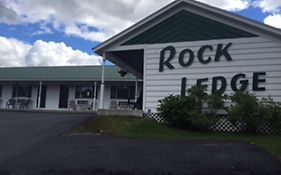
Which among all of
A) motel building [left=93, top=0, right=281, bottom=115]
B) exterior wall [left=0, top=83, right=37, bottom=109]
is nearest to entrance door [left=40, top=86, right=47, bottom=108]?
exterior wall [left=0, top=83, right=37, bottom=109]

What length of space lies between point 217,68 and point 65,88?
1806cm

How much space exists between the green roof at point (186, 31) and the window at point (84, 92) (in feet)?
43.3

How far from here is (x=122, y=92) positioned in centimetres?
3017

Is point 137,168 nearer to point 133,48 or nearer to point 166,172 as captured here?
point 166,172

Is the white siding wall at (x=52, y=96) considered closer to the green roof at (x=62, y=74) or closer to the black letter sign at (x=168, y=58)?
the green roof at (x=62, y=74)

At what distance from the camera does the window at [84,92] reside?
3094cm

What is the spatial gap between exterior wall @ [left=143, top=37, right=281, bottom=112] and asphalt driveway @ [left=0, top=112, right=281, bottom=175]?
5236 millimetres

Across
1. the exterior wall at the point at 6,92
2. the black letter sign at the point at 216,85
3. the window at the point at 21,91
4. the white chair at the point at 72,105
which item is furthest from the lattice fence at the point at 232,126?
the window at the point at 21,91

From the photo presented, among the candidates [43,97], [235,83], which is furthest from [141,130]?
[43,97]

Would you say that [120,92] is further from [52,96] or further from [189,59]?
[189,59]

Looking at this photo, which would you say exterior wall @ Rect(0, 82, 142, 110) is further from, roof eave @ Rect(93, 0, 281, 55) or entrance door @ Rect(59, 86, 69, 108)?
roof eave @ Rect(93, 0, 281, 55)

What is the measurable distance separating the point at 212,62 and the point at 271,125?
11.8ft

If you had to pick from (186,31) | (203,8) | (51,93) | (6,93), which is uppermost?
(203,8)

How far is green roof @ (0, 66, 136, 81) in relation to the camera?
98.8 ft
